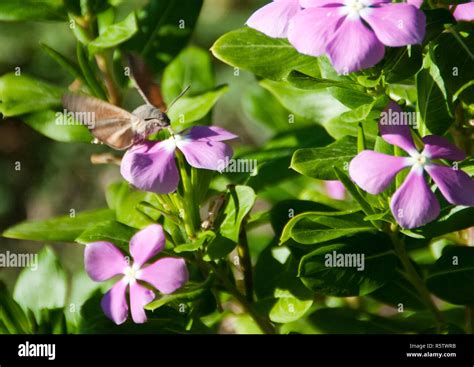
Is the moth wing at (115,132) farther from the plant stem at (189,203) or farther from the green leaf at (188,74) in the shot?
the green leaf at (188,74)

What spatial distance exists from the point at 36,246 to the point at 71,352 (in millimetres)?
1868

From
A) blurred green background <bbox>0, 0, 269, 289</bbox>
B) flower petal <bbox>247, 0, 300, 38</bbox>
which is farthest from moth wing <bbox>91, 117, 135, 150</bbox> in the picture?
blurred green background <bbox>0, 0, 269, 289</bbox>

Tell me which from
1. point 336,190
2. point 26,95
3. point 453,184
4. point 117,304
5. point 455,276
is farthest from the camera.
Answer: point 336,190

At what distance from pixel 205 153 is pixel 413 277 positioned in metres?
0.53

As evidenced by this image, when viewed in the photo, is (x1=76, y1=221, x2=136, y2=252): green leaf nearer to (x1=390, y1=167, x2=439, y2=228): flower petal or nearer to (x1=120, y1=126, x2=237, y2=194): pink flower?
(x1=120, y1=126, x2=237, y2=194): pink flower

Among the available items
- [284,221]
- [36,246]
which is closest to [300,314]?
[284,221]

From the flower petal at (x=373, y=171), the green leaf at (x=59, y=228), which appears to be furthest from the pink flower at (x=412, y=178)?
the green leaf at (x=59, y=228)

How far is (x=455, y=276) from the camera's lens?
196 cm

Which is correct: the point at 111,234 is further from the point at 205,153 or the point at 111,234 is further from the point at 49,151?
the point at 49,151

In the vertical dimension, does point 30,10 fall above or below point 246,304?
above

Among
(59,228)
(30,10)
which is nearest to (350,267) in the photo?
(59,228)

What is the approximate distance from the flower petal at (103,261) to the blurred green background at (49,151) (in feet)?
7.05

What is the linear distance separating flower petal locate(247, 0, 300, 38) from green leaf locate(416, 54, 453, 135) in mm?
263

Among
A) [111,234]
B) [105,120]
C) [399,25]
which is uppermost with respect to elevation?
[399,25]
